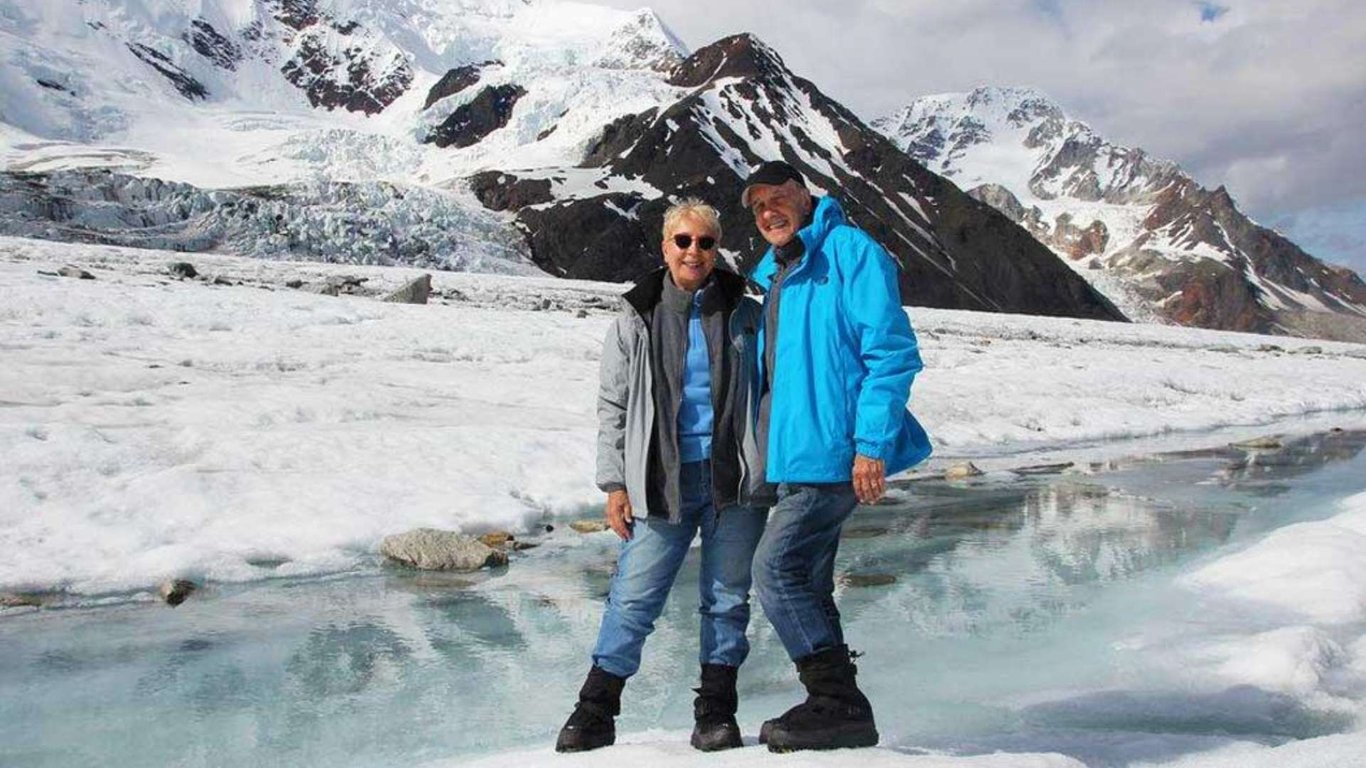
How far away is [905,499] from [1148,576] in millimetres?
4878

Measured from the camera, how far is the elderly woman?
4371 millimetres

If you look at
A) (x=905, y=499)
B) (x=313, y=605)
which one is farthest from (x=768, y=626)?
(x=905, y=499)

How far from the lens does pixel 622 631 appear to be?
4496 mm

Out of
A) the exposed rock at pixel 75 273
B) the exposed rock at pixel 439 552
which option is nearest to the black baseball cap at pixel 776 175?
the exposed rock at pixel 439 552

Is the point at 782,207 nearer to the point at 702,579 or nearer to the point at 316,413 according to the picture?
the point at 702,579

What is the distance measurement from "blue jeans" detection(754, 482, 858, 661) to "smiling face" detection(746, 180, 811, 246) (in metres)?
1.10

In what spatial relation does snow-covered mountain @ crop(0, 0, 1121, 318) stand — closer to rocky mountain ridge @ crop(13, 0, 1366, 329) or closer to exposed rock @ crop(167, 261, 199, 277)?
rocky mountain ridge @ crop(13, 0, 1366, 329)

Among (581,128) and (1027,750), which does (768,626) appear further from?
(581,128)

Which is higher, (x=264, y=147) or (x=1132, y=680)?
(x=264, y=147)

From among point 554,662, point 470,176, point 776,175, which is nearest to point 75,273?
point 554,662

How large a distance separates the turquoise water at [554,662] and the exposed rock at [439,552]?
0.21 m

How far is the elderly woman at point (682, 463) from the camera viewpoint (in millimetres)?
4371

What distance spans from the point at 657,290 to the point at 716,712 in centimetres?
182

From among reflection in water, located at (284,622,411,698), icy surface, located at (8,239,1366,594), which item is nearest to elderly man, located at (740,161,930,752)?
reflection in water, located at (284,622,411,698)
